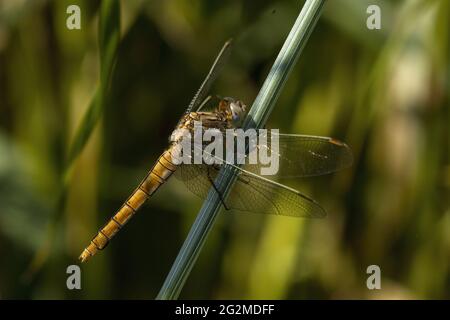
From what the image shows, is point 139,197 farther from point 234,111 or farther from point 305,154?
point 305,154

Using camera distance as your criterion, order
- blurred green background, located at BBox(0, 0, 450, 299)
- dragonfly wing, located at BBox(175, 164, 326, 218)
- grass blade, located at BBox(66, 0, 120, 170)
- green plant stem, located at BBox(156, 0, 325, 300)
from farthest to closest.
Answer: blurred green background, located at BBox(0, 0, 450, 299) < dragonfly wing, located at BBox(175, 164, 326, 218) < grass blade, located at BBox(66, 0, 120, 170) < green plant stem, located at BBox(156, 0, 325, 300)

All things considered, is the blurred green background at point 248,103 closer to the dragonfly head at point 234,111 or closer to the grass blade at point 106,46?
the dragonfly head at point 234,111

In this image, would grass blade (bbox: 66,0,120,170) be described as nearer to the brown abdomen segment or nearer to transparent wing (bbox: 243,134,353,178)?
the brown abdomen segment

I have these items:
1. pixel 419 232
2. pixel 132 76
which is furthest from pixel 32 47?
pixel 419 232

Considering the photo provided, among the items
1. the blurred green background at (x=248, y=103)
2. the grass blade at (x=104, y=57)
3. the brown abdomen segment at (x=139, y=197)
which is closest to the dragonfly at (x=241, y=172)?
the brown abdomen segment at (x=139, y=197)

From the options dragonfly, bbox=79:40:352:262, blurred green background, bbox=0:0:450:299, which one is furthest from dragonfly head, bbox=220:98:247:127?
blurred green background, bbox=0:0:450:299

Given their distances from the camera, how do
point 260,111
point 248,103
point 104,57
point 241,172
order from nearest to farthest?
1. point 260,111
2. point 104,57
3. point 241,172
4. point 248,103

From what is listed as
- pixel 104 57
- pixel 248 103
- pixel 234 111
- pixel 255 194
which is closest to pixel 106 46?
pixel 104 57
